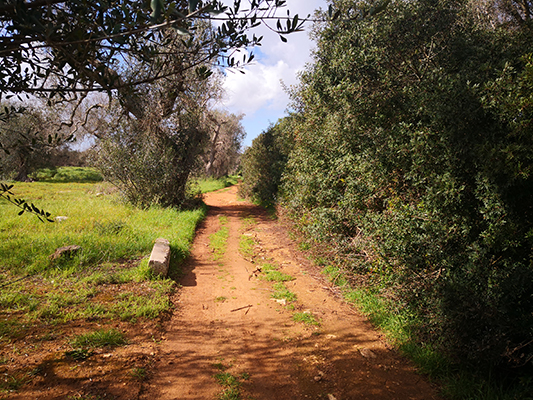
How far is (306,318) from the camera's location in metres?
4.82

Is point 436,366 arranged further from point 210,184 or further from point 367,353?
point 210,184

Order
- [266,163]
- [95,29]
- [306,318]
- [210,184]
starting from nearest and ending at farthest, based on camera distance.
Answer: [95,29], [306,318], [266,163], [210,184]

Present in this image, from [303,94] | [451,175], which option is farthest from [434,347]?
[303,94]

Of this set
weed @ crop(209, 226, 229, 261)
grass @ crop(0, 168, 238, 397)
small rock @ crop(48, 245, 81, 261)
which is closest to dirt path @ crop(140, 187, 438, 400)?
grass @ crop(0, 168, 238, 397)

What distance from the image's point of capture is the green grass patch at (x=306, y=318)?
4719 millimetres

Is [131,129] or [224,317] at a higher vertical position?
[131,129]

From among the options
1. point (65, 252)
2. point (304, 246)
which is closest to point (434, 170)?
point (304, 246)

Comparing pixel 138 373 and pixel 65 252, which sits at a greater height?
pixel 65 252

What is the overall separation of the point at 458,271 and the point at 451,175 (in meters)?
1.29

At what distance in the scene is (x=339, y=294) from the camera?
5781 millimetres

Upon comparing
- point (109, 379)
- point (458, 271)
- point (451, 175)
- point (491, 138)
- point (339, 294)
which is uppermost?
point (491, 138)

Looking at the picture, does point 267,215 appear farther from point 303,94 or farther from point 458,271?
point 458,271

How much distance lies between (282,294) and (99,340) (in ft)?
10.2

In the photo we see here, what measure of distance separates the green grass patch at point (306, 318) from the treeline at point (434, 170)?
1174 mm
